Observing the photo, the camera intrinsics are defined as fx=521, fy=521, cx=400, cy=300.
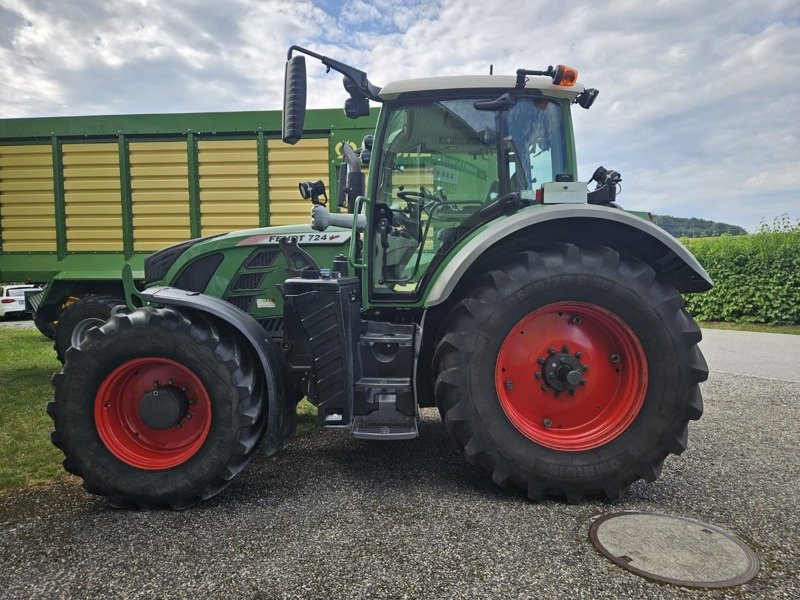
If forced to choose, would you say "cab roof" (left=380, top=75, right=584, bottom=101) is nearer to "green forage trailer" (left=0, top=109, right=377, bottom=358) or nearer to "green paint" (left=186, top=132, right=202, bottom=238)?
"green forage trailer" (left=0, top=109, right=377, bottom=358)

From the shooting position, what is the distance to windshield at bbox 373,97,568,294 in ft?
10.00

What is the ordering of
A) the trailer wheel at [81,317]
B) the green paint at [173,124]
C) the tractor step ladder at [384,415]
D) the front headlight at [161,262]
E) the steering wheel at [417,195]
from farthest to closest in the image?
the green paint at [173,124] → the trailer wheel at [81,317] → the front headlight at [161,262] → the steering wheel at [417,195] → the tractor step ladder at [384,415]

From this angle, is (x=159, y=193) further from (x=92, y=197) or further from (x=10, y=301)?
(x=10, y=301)

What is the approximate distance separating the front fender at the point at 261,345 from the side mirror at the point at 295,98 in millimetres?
975

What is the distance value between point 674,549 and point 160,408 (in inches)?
98.4

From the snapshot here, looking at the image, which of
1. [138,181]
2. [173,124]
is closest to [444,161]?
[173,124]

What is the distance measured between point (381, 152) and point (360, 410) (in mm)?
1526

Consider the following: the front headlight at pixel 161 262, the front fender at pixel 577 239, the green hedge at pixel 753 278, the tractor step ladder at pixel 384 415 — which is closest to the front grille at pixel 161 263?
the front headlight at pixel 161 262

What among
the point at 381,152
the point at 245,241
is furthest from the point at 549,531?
the point at 245,241

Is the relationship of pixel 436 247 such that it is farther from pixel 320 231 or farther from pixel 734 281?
pixel 734 281

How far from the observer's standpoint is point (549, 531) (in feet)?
7.76

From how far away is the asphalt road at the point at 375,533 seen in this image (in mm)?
1980

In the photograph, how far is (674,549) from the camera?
2217mm

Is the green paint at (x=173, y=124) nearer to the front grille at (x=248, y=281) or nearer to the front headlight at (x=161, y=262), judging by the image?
the front headlight at (x=161, y=262)
